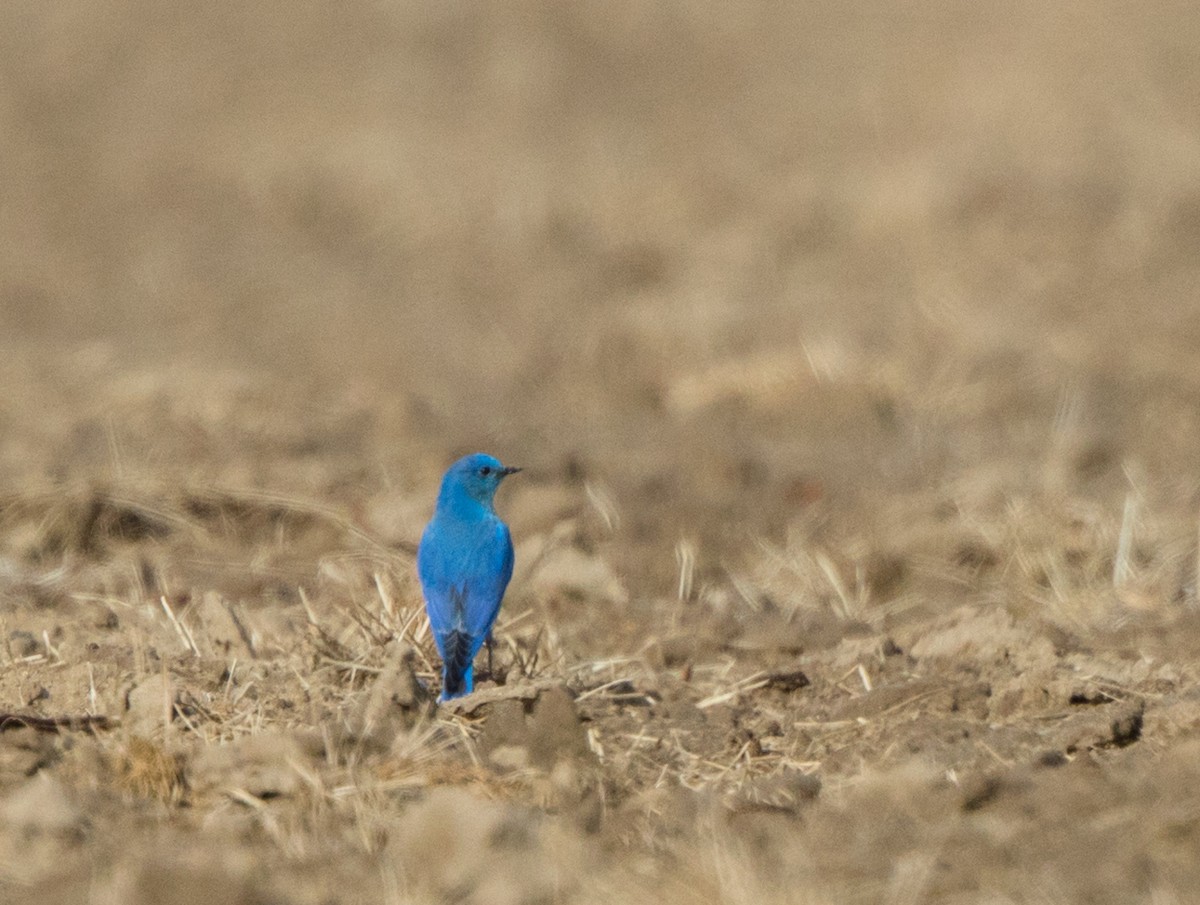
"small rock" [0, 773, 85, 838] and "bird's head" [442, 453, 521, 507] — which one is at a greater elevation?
"bird's head" [442, 453, 521, 507]

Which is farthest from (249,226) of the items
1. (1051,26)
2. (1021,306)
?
(1051,26)

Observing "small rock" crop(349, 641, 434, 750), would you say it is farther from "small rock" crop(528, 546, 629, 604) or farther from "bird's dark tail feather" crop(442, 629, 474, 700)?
"small rock" crop(528, 546, 629, 604)

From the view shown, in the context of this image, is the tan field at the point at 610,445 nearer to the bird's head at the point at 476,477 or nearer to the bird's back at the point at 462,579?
the bird's back at the point at 462,579

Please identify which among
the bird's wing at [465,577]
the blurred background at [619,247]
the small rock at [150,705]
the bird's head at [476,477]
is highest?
the bird's head at [476,477]

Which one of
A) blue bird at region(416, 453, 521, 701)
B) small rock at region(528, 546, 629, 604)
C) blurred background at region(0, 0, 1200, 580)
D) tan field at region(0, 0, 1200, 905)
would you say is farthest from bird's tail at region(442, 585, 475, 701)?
blurred background at region(0, 0, 1200, 580)

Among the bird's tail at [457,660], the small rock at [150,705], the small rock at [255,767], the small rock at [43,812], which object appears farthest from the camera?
the bird's tail at [457,660]

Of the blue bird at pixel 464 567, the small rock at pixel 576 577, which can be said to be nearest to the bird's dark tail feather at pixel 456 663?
the blue bird at pixel 464 567
